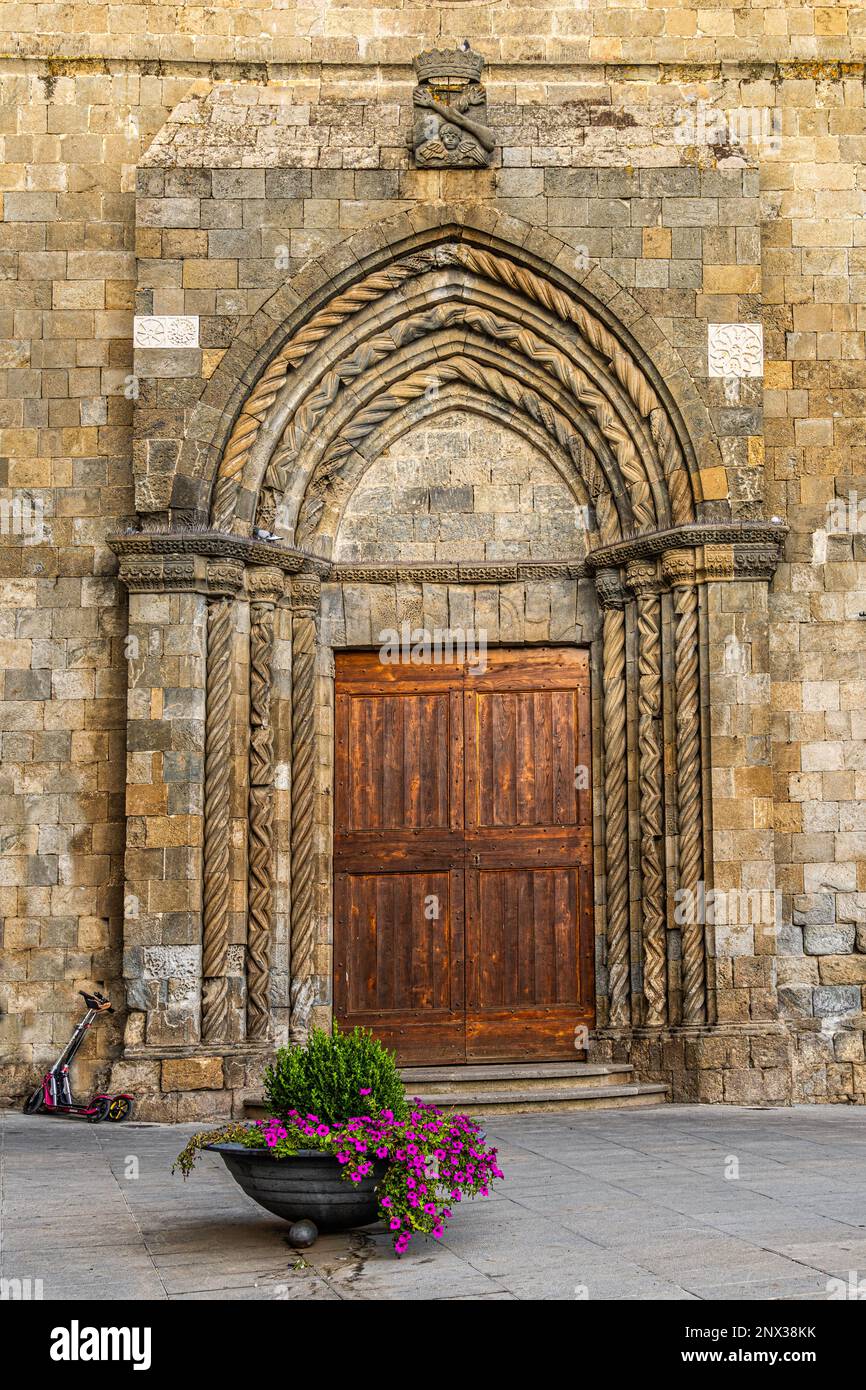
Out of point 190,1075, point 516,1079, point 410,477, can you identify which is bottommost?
point 516,1079

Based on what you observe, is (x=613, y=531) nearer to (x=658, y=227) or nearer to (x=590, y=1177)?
(x=658, y=227)

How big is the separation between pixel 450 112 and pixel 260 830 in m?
5.16

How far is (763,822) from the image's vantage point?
10383 millimetres

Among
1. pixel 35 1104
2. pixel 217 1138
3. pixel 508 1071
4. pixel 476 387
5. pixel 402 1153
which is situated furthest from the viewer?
pixel 476 387

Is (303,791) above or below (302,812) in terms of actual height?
above

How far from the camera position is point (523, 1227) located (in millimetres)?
6316

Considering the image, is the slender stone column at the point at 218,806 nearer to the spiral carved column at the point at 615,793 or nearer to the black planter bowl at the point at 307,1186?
the spiral carved column at the point at 615,793

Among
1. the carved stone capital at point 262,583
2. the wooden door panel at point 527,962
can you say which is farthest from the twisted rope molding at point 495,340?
the wooden door panel at point 527,962

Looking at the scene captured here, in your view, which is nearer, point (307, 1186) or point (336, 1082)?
point (307, 1186)

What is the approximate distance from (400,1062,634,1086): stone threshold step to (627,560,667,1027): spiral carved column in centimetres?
45

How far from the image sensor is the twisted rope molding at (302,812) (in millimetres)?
10656

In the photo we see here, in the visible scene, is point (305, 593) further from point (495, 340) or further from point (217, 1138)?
point (217, 1138)

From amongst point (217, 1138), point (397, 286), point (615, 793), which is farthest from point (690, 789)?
point (217, 1138)

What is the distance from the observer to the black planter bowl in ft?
19.2
